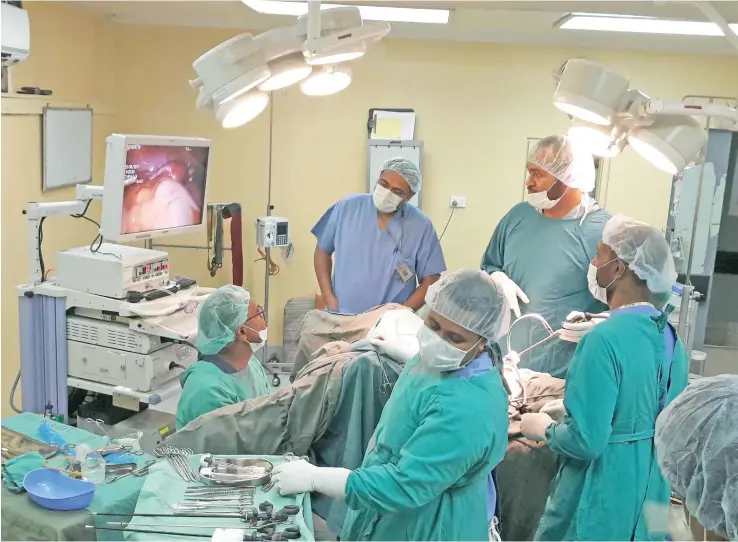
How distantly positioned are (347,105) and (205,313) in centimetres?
314

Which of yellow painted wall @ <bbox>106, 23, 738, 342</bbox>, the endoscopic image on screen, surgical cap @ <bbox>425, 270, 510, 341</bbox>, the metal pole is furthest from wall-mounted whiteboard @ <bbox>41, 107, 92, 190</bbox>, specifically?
the metal pole

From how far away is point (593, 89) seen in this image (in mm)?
2166

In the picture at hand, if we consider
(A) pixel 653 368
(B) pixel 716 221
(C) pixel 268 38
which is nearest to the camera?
(A) pixel 653 368

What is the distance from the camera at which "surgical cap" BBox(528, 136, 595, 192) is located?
2566mm

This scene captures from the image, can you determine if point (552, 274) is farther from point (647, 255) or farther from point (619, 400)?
point (619, 400)

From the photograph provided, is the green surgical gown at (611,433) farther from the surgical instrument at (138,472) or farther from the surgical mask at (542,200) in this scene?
the surgical instrument at (138,472)

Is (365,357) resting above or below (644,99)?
below

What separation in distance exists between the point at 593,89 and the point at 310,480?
1538 millimetres

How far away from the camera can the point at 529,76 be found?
15.6 feet

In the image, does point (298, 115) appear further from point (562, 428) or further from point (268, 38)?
point (562, 428)

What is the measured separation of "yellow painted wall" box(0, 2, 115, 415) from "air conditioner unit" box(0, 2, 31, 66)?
1.05m

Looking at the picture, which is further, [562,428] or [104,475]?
[562,428]

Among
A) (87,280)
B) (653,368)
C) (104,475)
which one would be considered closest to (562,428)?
(653,368)

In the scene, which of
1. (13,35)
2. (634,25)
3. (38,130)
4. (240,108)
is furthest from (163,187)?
(634,25)
